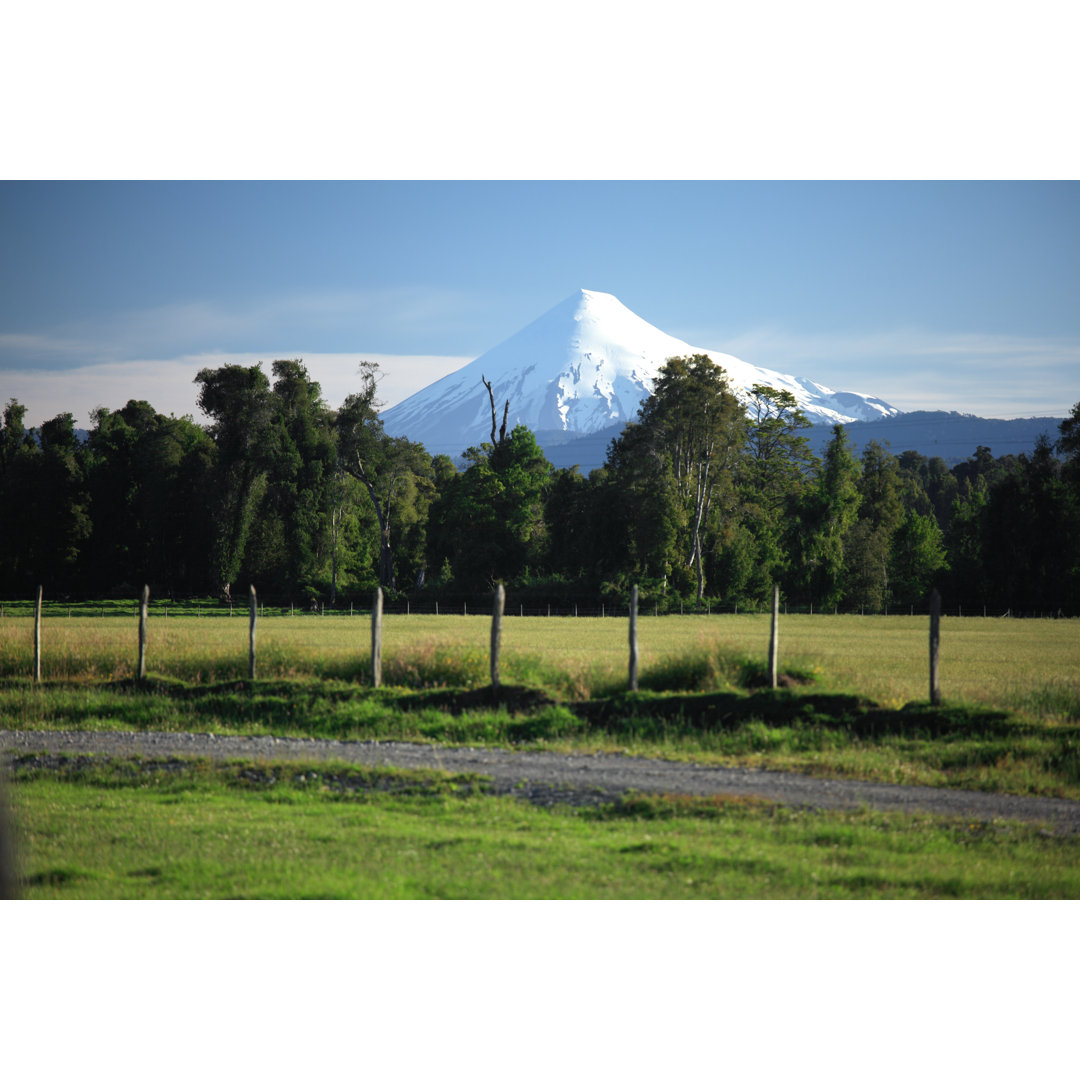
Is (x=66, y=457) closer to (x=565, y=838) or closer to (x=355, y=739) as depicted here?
(x=355, y=739)

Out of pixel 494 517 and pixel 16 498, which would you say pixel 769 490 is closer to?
pixel 494 517

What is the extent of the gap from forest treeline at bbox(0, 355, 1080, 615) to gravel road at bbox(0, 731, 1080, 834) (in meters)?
30.7

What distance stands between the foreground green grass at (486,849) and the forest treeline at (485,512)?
3306 centimetres

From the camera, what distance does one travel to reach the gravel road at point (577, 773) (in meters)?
8.20

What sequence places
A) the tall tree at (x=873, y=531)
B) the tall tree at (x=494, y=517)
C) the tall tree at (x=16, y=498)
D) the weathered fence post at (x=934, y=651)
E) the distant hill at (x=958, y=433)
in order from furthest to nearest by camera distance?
the tall tree at (x=494, y=517) < the tall tree at (x=873, y=531) < the tall tree at (x=16, y=498) < the distant hill at (x=958, y=433) < the weathered fence post at (x=934, y=651)

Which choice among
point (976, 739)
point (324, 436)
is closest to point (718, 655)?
point (976, 739)

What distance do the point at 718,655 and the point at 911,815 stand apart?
19.1ft

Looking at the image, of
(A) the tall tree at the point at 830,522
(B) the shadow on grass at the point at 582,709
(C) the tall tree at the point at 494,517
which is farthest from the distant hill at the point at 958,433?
(C) the tall tree at the point at 494,517

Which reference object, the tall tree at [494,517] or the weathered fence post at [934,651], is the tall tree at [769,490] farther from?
the weathered fence post at [934,651]

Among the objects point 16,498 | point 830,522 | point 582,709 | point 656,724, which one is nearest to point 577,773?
point 656,724

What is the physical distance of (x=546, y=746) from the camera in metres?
11.1

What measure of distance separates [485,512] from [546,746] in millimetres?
39098

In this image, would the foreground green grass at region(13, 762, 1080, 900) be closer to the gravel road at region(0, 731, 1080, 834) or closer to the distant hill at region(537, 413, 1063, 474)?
the gravel road at region(0, 731, 1080, 834)

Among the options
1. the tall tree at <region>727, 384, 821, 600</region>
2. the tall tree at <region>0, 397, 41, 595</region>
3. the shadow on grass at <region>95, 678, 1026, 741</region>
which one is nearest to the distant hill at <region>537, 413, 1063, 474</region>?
the tall tree at <region>727, 384, 821, 600</region>
